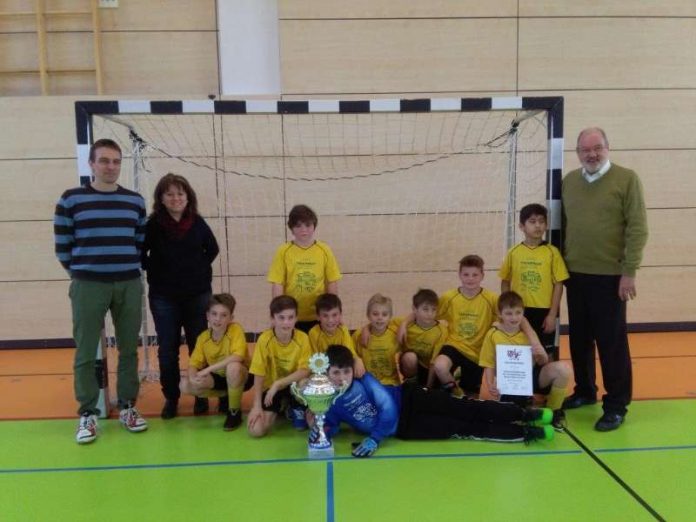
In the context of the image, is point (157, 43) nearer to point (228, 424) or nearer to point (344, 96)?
point (344, 96)

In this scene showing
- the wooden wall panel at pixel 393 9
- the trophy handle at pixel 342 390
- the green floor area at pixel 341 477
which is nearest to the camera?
the green floor area at pixel 341 477

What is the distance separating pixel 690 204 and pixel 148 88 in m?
6.06

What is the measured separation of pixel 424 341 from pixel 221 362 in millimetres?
1418

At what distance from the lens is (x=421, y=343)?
12.8 feet

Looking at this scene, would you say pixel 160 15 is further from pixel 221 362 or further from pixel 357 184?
pixel 221 362

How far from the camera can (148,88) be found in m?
5.82

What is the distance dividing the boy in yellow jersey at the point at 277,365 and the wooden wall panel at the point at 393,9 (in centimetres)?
350

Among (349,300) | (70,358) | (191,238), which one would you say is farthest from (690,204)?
(70,358)

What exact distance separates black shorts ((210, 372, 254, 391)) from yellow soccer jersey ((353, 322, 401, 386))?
0.79m

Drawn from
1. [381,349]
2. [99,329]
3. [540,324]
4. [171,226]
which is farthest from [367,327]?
[99,329]

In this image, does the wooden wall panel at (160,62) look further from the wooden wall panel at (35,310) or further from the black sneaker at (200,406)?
the black sneaker at (200,406)

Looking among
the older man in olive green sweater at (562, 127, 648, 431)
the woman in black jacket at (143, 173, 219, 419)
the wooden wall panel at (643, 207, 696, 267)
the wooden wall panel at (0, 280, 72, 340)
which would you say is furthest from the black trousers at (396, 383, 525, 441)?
the wooden wall panel at (0, 280, 72, 340)

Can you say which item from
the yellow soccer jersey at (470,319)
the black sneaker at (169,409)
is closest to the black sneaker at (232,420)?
the black sneaker at (169,409)

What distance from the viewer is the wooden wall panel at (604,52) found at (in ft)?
18.9
